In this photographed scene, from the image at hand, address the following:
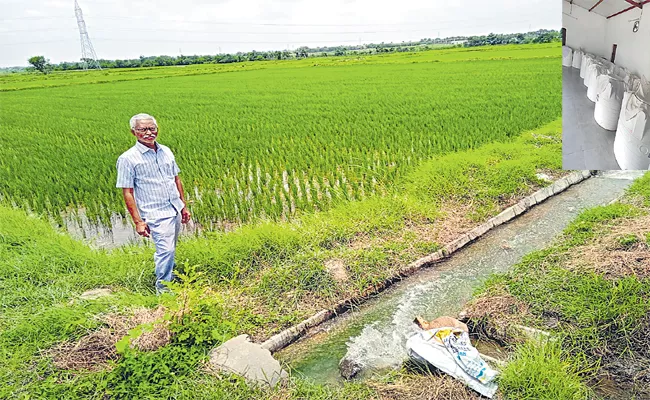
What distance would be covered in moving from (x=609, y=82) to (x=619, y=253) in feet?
4.40

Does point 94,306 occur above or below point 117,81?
below

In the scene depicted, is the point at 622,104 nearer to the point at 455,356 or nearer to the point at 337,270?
the point at 455,356

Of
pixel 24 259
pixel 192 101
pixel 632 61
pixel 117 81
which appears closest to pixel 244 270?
pixel 24 259

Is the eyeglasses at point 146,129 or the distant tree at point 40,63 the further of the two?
the distant tree at point 40,63

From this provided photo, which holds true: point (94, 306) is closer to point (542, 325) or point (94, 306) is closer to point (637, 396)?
point (542, 325)

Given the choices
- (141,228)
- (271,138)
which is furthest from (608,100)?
(271,138)

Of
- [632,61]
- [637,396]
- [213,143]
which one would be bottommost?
[637,396]

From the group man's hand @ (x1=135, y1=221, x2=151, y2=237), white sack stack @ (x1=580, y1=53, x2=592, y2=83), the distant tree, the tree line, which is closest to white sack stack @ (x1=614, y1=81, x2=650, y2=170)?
white sack stack @ (x1=580, y1=53, x2=592, y2=83)

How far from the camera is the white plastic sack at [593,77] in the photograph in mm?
3573

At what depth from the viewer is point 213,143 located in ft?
28.7

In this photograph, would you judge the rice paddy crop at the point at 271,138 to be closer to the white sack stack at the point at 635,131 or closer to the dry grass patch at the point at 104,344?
the dry grass patch at the point at 104,344

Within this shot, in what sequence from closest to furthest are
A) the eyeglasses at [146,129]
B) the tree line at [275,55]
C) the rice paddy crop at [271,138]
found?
the eyeglasses at [146,129] → the rice paddy crop at [271,138] → the tree line at [275,55]

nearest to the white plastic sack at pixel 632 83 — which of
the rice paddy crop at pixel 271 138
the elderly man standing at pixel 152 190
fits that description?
the rice paddy crop at pixel 271 138

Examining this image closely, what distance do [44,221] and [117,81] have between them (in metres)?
23.5
